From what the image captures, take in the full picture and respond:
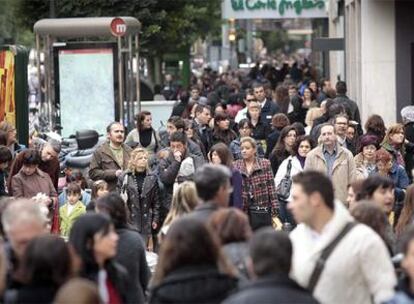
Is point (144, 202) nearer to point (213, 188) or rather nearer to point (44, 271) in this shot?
point (213, 188)

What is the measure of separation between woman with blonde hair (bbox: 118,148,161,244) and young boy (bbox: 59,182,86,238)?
1.67 feet

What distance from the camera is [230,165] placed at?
14102 millimetres

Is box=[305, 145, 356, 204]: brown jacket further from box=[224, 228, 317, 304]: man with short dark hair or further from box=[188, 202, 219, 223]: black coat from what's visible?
box=[224, 228, 317, 304]: man with short dark hair

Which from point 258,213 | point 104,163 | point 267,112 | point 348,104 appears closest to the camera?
point 258,213

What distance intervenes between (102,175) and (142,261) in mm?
7339

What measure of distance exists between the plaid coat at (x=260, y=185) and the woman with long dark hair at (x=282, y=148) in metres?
2.28

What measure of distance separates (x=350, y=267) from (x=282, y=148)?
9760 millimetres

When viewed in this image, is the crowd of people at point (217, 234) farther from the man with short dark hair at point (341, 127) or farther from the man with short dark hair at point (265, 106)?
the man with short dark hair at point (265, 106)

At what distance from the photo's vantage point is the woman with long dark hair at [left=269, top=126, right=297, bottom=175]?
17875 mm

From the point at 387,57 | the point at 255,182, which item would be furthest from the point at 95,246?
the point at 387,57

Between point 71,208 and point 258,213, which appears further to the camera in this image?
point 71,208

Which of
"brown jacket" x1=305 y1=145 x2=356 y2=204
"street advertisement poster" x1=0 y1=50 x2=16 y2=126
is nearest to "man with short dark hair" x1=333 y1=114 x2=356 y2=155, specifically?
"brown jacket" x1=305 y1=145 x2=356 y2=204

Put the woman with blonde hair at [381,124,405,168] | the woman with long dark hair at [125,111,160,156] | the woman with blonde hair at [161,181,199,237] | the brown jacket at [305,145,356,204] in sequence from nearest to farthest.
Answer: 1. the woman with blonde hair at [161,181,199,237]
2. the brown jacket at [305,145,356,204]
3. the woman with blonde hair at [381,124,405,168]
4. the woman with long dark hair at [125,111,160,156]

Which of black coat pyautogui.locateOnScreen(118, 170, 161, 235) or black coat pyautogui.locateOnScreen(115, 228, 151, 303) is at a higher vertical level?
black coat pyautogui.locateOnScreen(115, 228, 151, 303)
